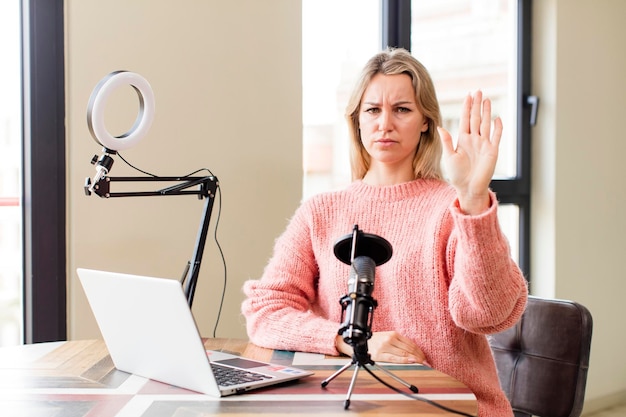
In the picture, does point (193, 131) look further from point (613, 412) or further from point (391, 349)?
point (613, 412)

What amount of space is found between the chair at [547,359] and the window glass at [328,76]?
1.08m

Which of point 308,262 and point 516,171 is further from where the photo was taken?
point 516,171

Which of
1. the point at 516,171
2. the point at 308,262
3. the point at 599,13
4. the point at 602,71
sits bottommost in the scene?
the point at 308,262

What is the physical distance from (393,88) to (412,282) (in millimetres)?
451

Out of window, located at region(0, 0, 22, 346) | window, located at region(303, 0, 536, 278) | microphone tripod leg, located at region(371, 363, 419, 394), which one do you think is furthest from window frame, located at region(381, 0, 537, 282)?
microphone tripod leg, located at region(371, 363, 419, 394)

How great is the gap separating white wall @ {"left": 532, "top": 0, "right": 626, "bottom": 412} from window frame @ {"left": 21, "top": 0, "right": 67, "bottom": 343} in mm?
2218

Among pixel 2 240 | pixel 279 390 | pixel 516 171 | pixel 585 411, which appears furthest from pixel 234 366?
pixel 585 411

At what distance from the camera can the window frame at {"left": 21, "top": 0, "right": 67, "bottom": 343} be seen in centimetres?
198

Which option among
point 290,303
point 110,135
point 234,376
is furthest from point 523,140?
point 234,376

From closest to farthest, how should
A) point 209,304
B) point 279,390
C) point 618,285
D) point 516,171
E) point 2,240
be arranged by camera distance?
point 279,390 < point 2,240 < point 209,304 < point 516,171 < point 618,285

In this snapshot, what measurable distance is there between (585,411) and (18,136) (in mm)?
2810

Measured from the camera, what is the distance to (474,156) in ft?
4.44

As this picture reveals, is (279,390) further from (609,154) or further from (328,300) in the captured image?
(609,154)

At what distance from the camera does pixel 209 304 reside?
7.63 feet
